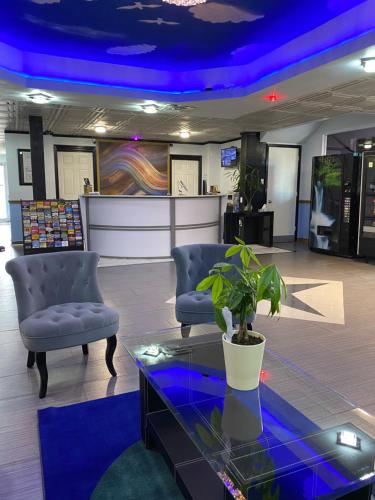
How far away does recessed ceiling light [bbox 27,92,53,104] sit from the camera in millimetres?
5303

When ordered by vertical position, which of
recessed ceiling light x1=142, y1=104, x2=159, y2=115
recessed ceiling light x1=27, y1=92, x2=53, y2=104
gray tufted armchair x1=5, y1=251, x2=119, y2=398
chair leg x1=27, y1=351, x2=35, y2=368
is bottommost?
chair leg x1=27, y1=351, x2=35, y2=368

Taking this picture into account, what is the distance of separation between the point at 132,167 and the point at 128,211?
3504 millimetres

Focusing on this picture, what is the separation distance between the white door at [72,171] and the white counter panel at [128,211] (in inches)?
112

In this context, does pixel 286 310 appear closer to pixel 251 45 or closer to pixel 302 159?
pixel 251 45

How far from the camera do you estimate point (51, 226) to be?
6512mm

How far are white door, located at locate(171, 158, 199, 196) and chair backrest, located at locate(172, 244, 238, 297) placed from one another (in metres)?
7.41

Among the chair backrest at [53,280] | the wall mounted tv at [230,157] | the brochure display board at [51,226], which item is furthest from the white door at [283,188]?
the chair backrest at [53,280]

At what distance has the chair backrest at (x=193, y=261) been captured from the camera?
3.56 metres

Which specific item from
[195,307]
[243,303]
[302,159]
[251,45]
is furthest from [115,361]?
[302,159]

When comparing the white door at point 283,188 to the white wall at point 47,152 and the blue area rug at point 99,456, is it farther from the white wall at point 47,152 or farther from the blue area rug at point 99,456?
the blue area rug at point 99,456

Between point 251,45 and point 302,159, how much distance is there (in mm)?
5328

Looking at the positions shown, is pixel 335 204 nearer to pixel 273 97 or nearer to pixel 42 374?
pixel 273 97

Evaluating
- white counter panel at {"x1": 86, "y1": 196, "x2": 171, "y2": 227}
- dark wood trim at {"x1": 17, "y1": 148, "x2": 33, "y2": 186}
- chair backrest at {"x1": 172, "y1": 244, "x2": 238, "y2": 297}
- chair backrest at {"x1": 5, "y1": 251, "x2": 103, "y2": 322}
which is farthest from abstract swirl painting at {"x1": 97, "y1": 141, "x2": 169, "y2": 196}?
chair backrest at {"x1": 5, "y1": 251, "x2": 103, "y2": 322}

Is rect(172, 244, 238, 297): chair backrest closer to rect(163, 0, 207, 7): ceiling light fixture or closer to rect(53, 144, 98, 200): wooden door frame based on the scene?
rect(163, 0, 207, 7): ceiling light fixture
